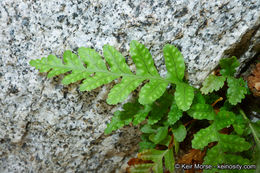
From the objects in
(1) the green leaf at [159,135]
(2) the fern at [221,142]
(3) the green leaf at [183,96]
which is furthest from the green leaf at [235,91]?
(1) the green leaf at [159,135]

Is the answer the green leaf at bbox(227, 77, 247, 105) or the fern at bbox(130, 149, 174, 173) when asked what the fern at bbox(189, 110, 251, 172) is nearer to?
the green leaf at bbox(227, 77, 247, 105)

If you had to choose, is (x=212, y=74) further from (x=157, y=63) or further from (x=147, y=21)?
(x=147, y=21)

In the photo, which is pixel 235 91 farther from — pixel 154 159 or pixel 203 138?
pixel 154 159

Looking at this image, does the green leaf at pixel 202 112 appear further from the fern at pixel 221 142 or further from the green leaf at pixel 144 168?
the green leaf at pixel 144 168

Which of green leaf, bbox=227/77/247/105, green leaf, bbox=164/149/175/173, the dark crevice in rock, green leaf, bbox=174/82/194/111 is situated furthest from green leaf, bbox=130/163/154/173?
the dark crevice in rock

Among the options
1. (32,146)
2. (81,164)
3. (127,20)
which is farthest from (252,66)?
(32,146)

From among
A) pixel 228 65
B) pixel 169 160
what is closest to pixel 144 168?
pixel 169 160
